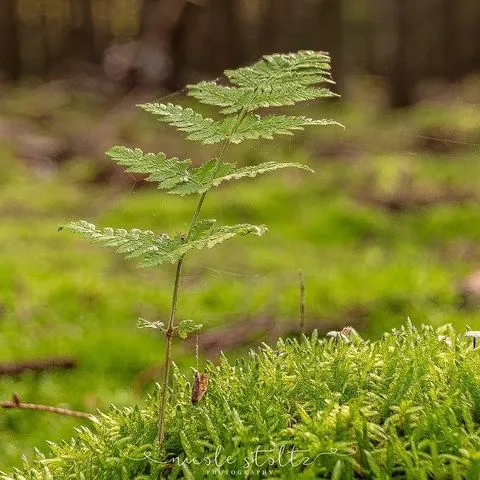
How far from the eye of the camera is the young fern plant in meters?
1.62

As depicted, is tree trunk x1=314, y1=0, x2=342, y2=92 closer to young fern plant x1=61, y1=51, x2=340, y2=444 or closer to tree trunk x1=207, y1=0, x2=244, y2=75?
tree trunk x1=207, y1=0, x2=244, y2=75

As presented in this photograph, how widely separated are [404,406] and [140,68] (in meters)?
20.6

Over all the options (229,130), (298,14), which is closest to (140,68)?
(298,14)

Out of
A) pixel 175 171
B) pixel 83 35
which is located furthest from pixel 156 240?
Answer: pixel 83 35

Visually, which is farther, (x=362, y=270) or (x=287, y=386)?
(x=362, y=270)

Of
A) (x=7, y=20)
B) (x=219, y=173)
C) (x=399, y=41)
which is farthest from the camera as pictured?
(x=7, y=20)

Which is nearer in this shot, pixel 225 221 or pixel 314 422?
pixel 314 422

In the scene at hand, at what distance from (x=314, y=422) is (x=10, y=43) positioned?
1217 inches

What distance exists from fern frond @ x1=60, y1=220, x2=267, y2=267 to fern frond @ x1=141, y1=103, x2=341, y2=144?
20cm

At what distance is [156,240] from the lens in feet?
5.50

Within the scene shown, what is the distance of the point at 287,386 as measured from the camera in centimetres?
170

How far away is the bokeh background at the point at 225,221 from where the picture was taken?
16.2 feet

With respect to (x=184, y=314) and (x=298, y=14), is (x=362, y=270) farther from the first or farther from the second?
(x=298, y=14)

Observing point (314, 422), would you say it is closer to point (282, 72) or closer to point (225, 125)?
point (225, 125)
